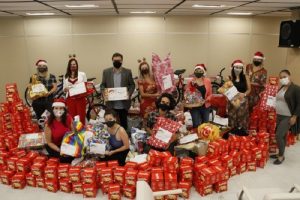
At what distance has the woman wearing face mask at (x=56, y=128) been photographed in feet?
12.1

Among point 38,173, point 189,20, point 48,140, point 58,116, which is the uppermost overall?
point 189,20

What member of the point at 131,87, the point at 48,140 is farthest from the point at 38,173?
the point at 131,87

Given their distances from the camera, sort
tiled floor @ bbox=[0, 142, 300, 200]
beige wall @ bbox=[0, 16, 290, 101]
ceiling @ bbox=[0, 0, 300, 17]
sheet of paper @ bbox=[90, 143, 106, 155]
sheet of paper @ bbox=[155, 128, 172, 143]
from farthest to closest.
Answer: beige wall @ bbox=[0, 16, 290, 101]
ceiling @ bbox=[0, 0, 300, 17]
sheet of paper @ bbox=[155, 128, 172, 143]
sheet of paper @ bbox=[90, 143, 106, 155]
tiled floor @ bbox=[0, 142, 300, 200]

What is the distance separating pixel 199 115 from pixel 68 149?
2.16 meters

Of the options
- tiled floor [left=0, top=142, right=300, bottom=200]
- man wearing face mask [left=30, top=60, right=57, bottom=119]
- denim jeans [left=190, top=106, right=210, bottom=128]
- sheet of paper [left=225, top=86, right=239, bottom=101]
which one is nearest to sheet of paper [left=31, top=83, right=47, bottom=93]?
man wearing face mask [left=30, top=60, right=57, bottom=119]

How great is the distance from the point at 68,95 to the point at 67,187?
5.57 ft

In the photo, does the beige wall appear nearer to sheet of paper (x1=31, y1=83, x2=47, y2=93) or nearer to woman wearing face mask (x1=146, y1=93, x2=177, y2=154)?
sheet of paper (x1=31, y1=83, x2=47, y2=93)

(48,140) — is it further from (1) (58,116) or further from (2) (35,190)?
→ (2) (35,190)

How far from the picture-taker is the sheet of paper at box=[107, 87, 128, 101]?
4.61 metres

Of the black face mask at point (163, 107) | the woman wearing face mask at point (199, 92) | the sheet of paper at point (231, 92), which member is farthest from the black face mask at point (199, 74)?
the black face mask at point (163, 107)

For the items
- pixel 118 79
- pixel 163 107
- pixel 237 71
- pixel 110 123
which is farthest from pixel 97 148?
pixel 237 71

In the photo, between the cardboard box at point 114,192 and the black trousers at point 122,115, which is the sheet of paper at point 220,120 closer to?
the black trousers at point 122,115

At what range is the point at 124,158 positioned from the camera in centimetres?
368

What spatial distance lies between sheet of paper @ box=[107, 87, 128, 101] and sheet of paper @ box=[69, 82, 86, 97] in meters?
0.42
